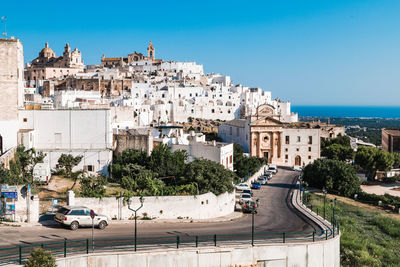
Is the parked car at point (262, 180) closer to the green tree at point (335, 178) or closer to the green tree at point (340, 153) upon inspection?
the green tree at point (335, 178)

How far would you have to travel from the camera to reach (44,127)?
29.2m

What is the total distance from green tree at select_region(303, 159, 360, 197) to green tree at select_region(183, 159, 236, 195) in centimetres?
1536

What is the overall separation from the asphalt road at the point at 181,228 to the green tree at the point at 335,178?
37.7 ft

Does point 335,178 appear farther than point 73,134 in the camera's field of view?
Yes

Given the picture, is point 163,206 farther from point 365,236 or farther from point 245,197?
point 365,236

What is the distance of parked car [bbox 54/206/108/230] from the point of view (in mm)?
16895

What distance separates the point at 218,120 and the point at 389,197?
48.5m

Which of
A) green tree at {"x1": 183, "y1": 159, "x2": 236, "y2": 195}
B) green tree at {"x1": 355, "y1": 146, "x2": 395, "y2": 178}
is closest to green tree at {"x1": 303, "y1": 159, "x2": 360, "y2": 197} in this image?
green tree at {"x1": 355, "y1": 146, "x2": 395, "y2": 178}

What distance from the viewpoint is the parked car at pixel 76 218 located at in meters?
16.9

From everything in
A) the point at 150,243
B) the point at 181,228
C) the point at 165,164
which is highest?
the point at 165,164

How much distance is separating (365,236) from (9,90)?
75.5ft

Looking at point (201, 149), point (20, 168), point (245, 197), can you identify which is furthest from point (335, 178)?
point (20, 168)

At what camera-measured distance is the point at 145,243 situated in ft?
51.2

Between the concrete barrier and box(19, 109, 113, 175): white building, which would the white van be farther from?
the concrete barrier
